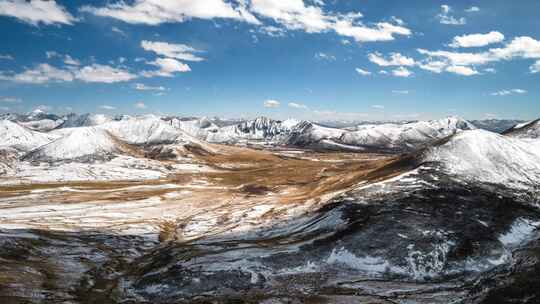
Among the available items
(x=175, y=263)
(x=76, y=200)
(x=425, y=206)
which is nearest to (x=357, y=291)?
(x=175, y=263)

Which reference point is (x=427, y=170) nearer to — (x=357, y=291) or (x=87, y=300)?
(x=357, y=291)

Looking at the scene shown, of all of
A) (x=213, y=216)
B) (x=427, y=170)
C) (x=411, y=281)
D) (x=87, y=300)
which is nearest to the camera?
(x=87, y=300)

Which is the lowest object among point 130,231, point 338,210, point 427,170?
point 130,231

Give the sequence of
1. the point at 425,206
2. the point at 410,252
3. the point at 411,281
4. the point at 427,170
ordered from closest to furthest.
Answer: the point at 411,281
the point at 410,252
the point at 425,206
the point at 427,170

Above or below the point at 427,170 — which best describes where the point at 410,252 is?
below

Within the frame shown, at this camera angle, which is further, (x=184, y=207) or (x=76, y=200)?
(x=76, y=200)

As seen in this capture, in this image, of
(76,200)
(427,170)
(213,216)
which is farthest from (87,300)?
(76,200)
